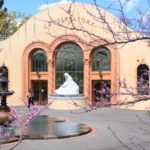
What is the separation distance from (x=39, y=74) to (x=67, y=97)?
672 centimetres

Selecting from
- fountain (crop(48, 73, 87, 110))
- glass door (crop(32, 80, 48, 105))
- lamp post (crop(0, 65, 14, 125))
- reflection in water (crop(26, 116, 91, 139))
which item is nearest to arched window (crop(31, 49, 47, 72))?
glass door (crop(32, 80, 48, 105))

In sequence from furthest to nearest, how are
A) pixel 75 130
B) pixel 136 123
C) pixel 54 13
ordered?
pixel 54 13 < pixel 136 123 < pixel 75 130

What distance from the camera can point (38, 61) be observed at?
4303cm

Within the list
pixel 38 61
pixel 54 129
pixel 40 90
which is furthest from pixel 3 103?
pixel 38 61

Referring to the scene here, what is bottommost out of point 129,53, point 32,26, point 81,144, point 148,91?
point 81,144

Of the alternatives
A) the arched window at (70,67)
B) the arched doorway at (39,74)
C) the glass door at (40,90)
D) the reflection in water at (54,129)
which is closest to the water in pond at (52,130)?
the reflection in water at (54,129)

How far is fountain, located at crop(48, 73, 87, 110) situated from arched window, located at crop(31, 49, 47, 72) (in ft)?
15.3

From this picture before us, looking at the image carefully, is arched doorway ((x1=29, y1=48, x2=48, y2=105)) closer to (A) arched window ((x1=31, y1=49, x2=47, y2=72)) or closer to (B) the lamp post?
(A) arched window ((x1=31, y1=49, x2=47, y2=72))

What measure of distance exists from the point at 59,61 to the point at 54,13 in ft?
15.5

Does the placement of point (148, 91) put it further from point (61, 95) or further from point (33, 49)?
point (33, 49)

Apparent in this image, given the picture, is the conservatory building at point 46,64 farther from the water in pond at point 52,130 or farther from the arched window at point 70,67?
the water in pond at point 52,130

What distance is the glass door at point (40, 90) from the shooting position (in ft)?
140

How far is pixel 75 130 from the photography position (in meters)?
21.8

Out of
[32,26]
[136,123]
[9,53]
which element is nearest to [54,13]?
[32,26]
